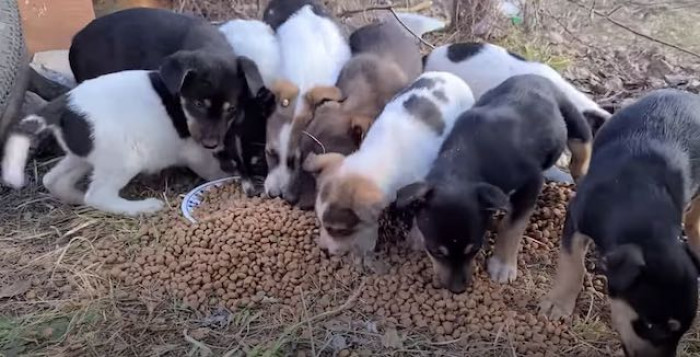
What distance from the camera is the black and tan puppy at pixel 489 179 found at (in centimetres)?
403

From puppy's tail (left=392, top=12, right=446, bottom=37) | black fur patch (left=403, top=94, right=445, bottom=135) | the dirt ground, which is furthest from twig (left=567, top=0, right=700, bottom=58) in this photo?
black fur patch (left=403, top=94, right=445, bottom=135)

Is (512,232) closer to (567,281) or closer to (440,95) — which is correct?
(567,281)

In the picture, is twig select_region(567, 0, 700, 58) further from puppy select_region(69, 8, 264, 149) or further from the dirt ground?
puppy select_region(69, 8, 264, 149)

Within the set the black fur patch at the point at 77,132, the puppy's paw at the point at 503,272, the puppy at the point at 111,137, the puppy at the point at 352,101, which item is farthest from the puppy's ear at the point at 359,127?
the black fur patch at the point at 77,132

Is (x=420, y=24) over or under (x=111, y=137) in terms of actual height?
under

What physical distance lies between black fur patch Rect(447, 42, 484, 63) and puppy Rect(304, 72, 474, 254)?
0.79 m

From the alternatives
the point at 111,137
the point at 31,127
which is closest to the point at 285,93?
the point at 111,137

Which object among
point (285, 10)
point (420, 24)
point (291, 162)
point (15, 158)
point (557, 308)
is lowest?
point (420, 24)

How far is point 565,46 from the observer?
7.84 metres

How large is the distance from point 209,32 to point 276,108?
0.88 metres

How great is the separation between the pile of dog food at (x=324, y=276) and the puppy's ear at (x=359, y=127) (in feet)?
1.95

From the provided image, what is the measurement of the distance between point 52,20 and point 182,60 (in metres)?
2.68

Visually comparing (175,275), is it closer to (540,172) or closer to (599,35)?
(540,172)

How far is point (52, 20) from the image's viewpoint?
23.2 feet
